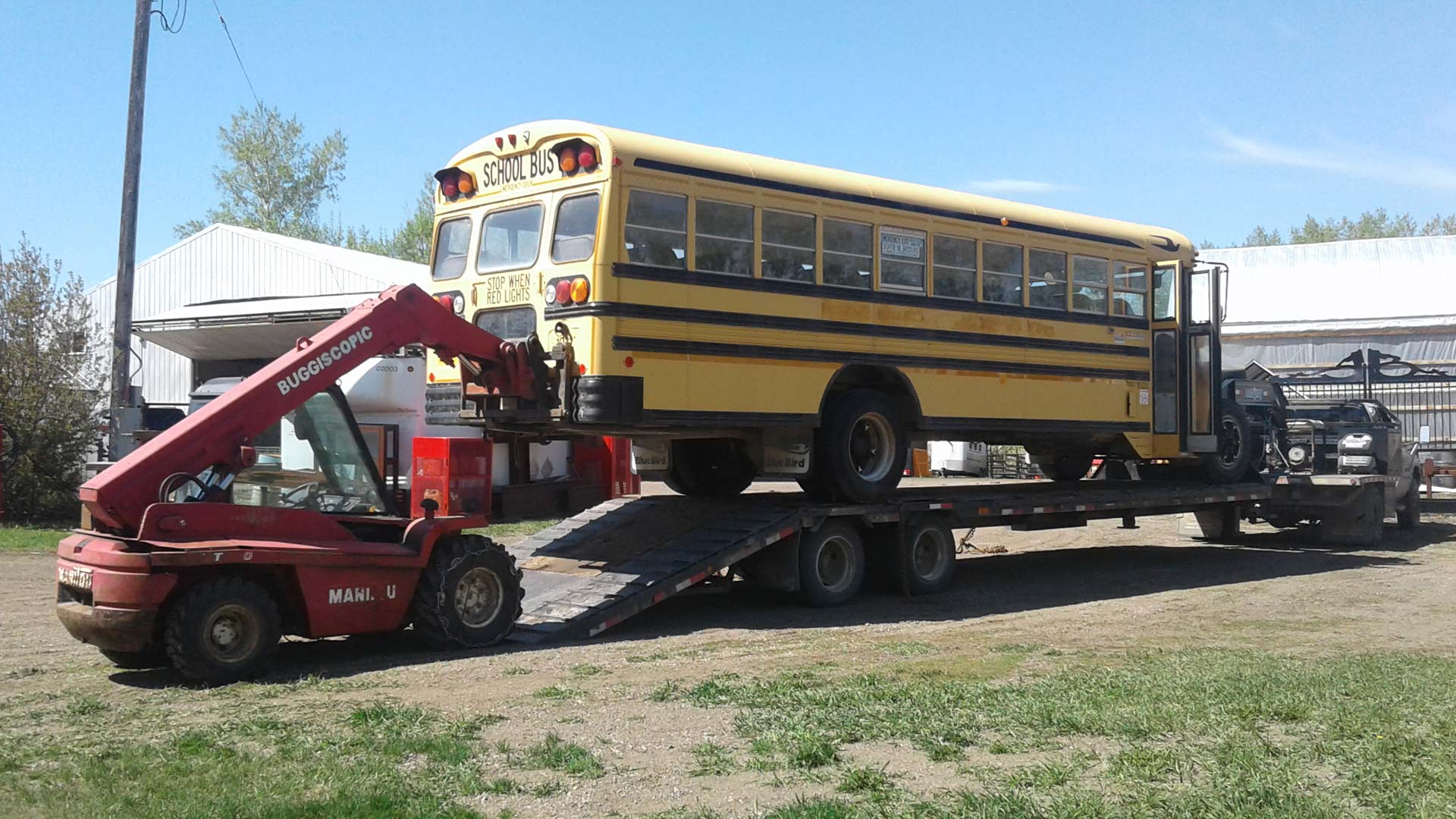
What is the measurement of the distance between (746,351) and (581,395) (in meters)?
1.78

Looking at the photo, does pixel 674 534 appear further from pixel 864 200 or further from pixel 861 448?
pixel 864 200

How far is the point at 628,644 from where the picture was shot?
11.0m

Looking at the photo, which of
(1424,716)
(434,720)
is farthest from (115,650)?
(1424,716)

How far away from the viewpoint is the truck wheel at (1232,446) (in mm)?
18000

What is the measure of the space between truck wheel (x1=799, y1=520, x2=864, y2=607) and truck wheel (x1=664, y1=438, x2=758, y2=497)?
6.51ft

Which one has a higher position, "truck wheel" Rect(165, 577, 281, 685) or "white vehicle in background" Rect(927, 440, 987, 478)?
"white vehicle in background" Rect(927, 440, 987, 478)

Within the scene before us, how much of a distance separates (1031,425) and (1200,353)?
335 centimetres

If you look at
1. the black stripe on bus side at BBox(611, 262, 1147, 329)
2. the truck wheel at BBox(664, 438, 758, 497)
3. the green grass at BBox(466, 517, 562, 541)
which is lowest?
the green grass at BBox(466, 517, 562, 541)

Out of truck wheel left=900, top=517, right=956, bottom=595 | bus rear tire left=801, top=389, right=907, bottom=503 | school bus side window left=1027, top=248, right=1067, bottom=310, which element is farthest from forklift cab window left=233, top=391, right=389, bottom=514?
school bus side window left=1027, top=248, right=1067, bottom=310

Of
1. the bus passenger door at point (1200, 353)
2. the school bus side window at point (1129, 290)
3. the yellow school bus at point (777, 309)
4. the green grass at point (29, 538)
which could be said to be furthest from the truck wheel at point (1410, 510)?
the green grass at point (29, 538)

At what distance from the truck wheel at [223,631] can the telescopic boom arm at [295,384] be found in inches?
27.9

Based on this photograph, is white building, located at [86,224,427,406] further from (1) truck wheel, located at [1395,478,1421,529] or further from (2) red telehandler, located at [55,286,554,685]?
(1) truck wheel, located at [1395,478,1421,529]

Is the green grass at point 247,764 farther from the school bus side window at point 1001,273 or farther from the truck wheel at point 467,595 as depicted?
the school bus side window at point 1001,273

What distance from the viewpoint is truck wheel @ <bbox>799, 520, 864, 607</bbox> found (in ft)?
42.3
